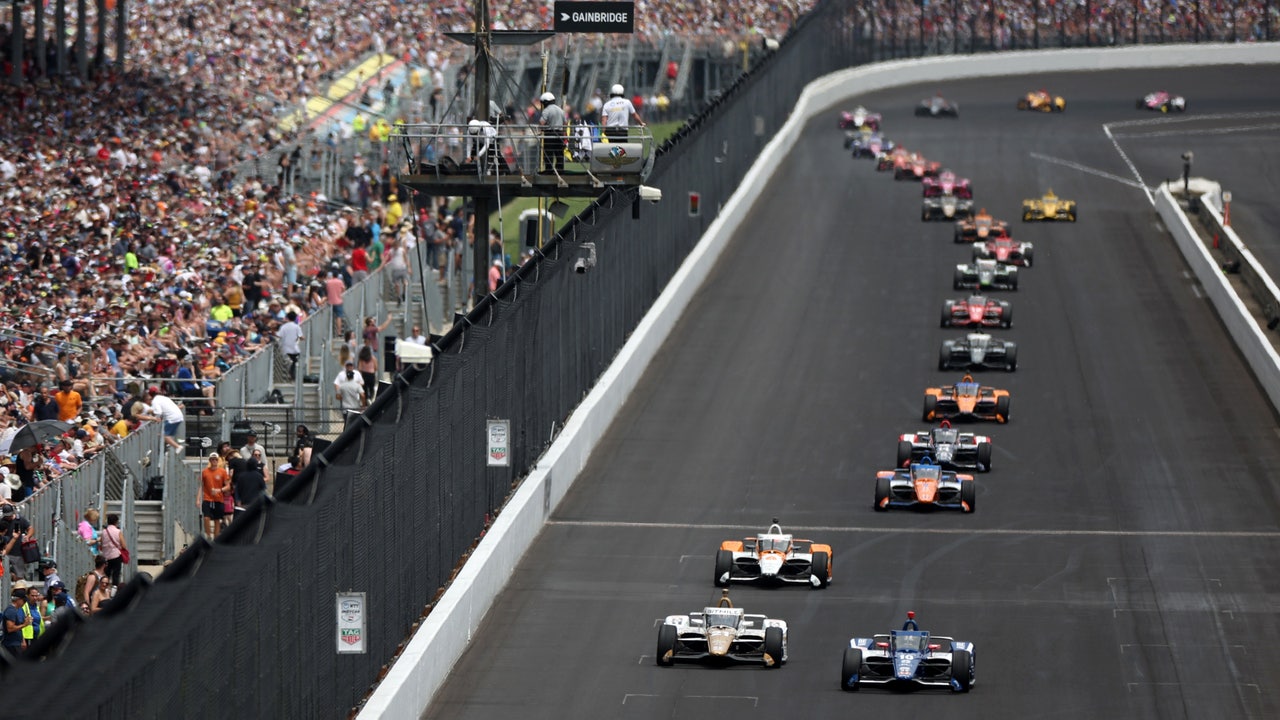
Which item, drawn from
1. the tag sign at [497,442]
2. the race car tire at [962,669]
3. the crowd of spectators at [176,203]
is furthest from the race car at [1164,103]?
the race car tire at [962,669]

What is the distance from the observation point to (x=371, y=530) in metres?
18.8

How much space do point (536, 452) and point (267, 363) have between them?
302 inches

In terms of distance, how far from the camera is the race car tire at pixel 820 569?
24.2 metres

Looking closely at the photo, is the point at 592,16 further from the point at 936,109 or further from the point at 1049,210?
the point at 936,109

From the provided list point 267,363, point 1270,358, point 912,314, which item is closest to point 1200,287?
point 912,314

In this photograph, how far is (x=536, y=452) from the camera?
90.3 ft

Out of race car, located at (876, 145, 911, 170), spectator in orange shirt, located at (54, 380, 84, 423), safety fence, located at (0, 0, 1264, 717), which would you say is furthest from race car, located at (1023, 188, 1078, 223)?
spectator in orange shirt, located at (54, 380, 84, 423)

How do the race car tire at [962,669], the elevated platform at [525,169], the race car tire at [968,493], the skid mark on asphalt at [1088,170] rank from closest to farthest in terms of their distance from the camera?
the race car tire at [962,669] → the race car tire at [968,493] → the elevated platform at [525,169] → the skid mark on asphalt at [1088,170]

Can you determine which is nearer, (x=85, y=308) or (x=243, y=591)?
(x=243, y=591)

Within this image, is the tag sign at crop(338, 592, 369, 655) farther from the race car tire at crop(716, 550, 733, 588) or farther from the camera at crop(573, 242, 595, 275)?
the camera at crop(573, 242, 595, 275)

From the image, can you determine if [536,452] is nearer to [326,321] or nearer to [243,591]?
[326,321]

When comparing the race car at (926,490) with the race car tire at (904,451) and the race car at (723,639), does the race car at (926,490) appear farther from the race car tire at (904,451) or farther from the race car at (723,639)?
the race car at (723,639)

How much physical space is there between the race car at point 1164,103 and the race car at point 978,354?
40.6m

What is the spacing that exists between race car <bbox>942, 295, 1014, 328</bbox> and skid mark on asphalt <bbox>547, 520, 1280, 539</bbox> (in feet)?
42.3
